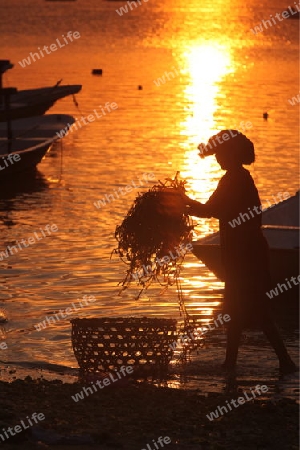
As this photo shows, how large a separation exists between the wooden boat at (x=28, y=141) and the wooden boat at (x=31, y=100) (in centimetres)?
37

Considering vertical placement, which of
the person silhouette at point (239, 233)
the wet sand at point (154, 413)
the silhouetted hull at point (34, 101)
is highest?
the silhouetted hull at point (34, 101)

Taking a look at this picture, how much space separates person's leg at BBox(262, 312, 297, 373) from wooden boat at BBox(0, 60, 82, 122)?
15.5m

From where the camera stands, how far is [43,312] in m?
14.1

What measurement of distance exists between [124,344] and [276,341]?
4.66 feet

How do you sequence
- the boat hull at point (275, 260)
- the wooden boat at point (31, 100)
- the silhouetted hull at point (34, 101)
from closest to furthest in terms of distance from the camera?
the boat hull at point (275, 260) < the wooden boat at point (31, 100) < the silhouetted hull at point (34, 101)

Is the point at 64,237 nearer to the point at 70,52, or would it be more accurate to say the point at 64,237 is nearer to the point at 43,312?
the point at 43,312

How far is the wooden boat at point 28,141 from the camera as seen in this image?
965 inches

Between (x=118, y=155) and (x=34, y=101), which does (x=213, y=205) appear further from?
(x=34, y=101)

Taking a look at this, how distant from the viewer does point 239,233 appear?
10578mm

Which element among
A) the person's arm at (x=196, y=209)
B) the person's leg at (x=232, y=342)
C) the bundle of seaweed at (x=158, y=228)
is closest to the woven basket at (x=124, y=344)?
the bundle of seaweed at (x=158, y=228)

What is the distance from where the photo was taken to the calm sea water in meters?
14.8

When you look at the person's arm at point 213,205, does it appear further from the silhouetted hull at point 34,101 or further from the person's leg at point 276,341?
the silhouetted hull at point 34,101

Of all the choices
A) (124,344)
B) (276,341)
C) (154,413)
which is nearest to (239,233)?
(276,341)

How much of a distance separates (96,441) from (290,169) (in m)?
19.4
